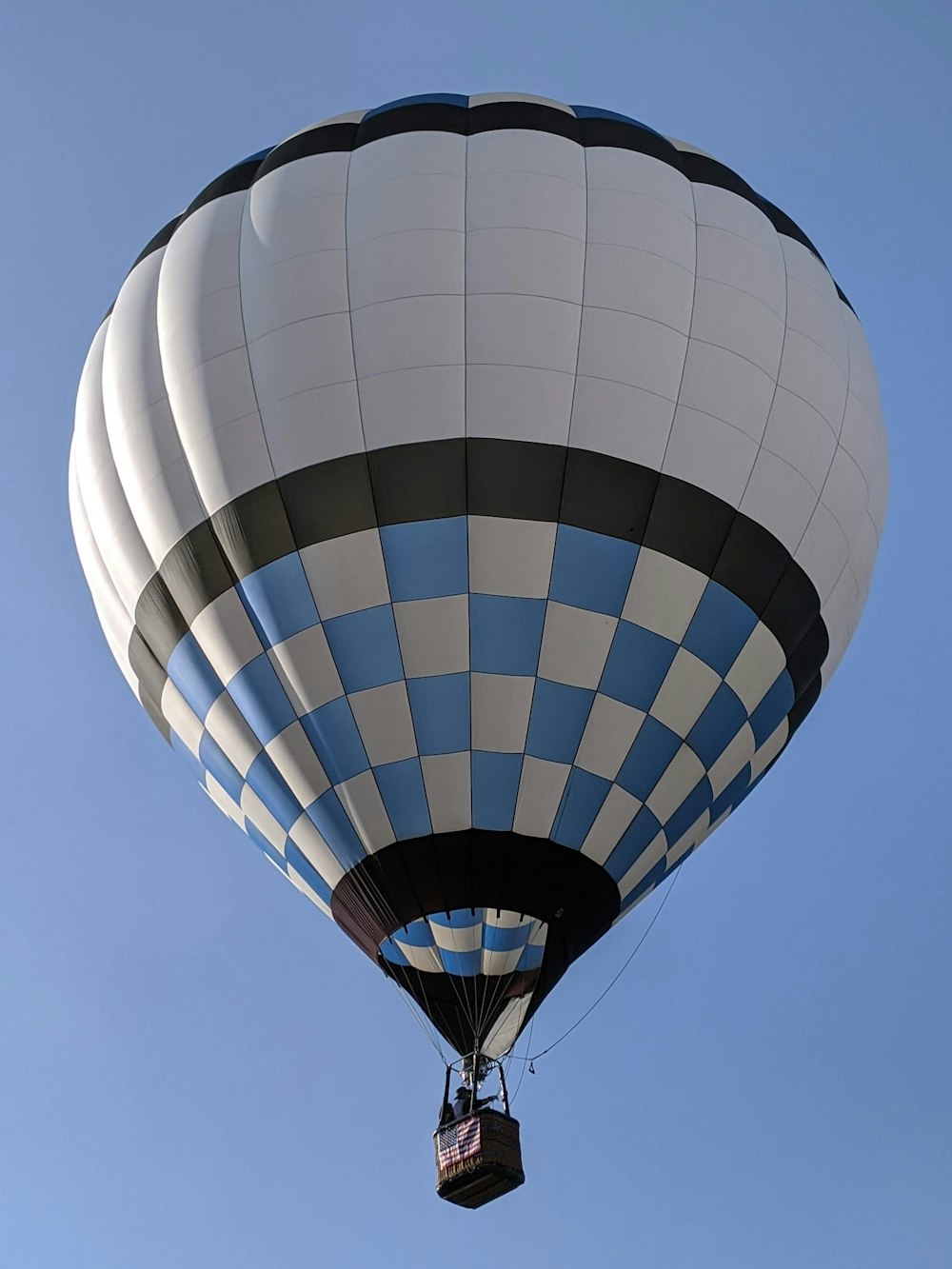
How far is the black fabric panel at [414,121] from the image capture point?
8.87 m

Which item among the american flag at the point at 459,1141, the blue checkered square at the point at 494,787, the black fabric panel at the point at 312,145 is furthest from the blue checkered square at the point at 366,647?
the black fabric panel at the point at 312,145

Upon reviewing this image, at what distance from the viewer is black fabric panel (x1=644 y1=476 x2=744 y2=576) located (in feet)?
26.4

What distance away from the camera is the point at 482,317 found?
804cm

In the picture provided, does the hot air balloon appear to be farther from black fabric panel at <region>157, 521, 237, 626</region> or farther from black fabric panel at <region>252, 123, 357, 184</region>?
black fabric panel at <region>252, 123, 357, 184</region>

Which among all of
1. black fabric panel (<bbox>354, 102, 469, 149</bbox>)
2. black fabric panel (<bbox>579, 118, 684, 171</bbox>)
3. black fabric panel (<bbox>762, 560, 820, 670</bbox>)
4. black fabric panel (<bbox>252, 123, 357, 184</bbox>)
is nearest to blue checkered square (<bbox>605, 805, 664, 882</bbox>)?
black fabric panel (<bbox>762, 560, 820, 670</bbox>)

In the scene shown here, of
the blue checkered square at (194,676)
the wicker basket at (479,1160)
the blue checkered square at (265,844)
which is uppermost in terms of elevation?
the blue checkered square at (194,676)

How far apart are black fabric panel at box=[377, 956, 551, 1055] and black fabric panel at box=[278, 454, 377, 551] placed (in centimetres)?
208

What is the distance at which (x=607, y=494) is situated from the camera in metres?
7.98

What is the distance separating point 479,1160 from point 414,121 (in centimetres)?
519

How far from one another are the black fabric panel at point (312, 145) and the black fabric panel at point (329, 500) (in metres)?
1.96

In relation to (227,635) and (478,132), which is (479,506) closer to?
(227,635)

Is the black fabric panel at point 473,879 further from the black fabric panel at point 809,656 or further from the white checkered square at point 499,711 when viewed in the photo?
the black fabric panel at point 809,656

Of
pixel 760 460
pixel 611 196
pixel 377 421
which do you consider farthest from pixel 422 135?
pixel 760 460

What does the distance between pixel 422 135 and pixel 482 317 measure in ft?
4.43
